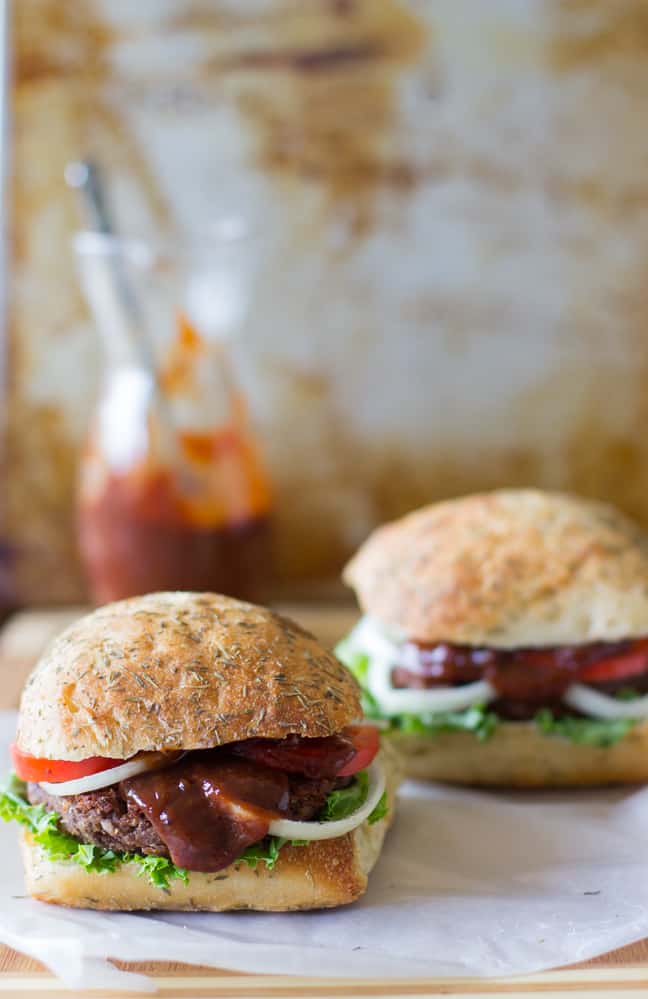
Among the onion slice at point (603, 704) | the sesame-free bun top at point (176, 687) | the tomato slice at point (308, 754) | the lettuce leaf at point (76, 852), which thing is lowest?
the onion slice at point (603, 704)

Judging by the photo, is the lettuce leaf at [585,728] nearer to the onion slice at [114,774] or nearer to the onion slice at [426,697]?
the onion slice at [426,697]

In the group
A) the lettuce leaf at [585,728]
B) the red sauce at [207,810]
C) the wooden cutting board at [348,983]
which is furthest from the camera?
the lettuce leaf at [585,728]

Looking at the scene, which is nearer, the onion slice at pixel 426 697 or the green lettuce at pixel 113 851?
the green lettuce at pixel 113 851

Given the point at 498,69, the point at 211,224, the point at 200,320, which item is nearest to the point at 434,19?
the point at 498,69

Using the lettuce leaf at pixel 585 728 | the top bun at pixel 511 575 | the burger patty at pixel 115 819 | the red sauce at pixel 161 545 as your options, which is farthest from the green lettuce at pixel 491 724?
the red sauce at pixel 161 545

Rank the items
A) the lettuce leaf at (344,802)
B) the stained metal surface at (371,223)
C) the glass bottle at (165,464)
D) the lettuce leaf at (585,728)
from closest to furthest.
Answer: the lettuce leaf at (344,802) → the lettuce leaf at (585,728) → the glass bottle at (165,464) → the stained metal surface at (371,223)

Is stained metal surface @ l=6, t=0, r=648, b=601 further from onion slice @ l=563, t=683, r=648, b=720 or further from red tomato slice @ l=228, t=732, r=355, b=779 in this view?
red tomato slice @ l=228, t=732, r=355, b=779

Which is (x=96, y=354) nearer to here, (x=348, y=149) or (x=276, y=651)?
(x=348, y=149)
